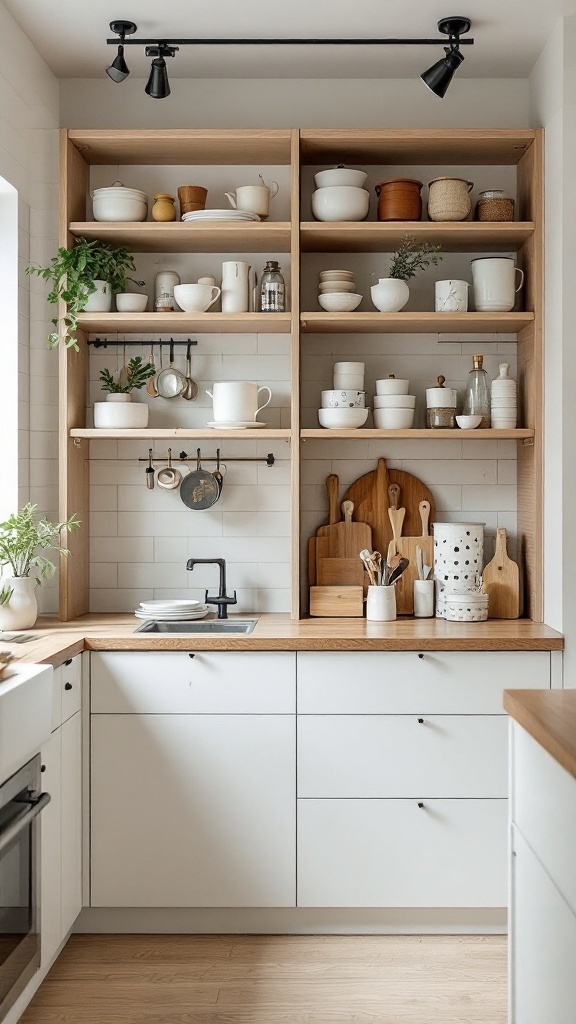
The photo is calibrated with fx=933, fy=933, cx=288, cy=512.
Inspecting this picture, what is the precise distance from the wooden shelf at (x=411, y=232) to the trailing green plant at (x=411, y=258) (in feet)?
0.09

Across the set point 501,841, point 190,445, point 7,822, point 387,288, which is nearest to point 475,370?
point 387,288

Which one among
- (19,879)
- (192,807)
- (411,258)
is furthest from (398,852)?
(411,258)

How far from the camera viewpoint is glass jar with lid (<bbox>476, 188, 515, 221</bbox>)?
10.4 ft

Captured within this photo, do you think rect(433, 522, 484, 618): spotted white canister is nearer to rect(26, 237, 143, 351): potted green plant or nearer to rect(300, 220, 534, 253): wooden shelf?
Result: rect(300, 220, 534, 253): wooden shelf

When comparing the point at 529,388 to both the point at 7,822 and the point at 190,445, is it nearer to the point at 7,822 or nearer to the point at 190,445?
the point at 190,445

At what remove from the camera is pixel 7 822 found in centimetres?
209

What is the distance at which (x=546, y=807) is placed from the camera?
1.67 meters

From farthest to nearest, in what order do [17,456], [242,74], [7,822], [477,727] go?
[242,74]
[17,456]
[477,727]
[7,822]

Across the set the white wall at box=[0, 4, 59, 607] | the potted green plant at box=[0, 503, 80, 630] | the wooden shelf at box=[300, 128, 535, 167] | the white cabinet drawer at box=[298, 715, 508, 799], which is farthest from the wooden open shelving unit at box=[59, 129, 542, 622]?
the white cabinet drawer at box=[298, 715, 508, 799]

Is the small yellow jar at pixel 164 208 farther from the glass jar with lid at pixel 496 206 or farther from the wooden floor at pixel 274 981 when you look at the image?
the wooden floor at pixel 274 981

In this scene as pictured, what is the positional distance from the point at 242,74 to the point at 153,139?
1.52 feet

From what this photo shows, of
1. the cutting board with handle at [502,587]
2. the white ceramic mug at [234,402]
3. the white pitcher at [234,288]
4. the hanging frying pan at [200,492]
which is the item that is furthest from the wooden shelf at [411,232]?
the cutting board with handle at [502,587]

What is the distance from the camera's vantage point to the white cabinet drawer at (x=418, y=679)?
2832mm

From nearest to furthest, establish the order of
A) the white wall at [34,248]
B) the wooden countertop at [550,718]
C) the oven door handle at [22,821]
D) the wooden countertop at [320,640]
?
the wooden countertop at [550,718] < the oven door handle at [22,821] < the wooden countertop at [320,640] < the white wall at [34,248]
